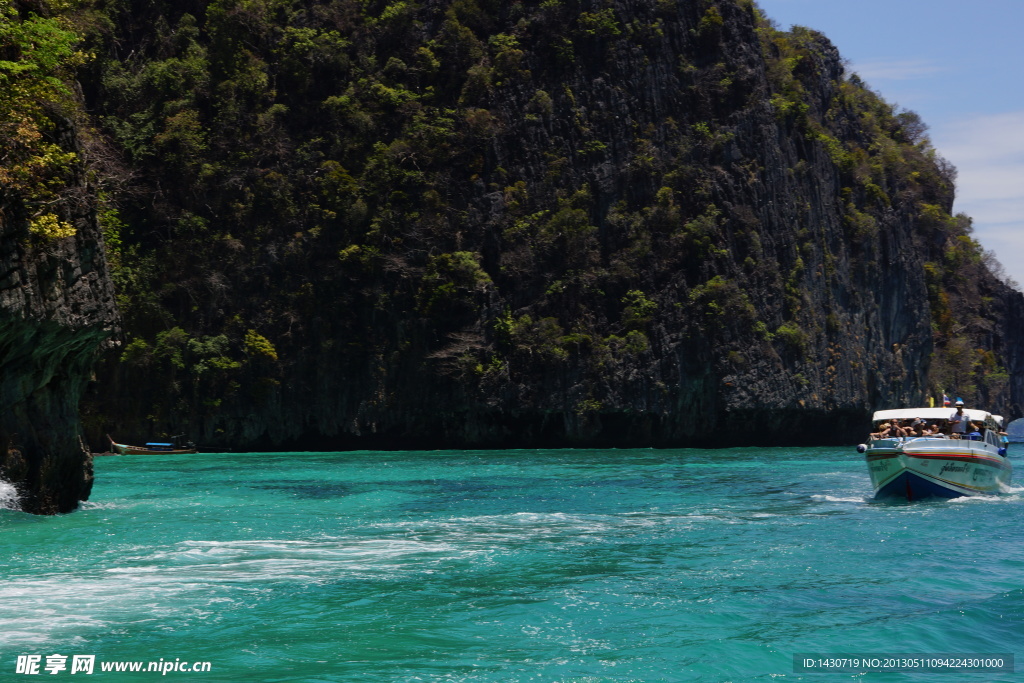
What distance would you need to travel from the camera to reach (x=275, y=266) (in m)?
51.8

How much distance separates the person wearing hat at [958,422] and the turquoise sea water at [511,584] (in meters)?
1.56

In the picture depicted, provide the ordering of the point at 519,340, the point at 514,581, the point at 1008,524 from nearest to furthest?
the point at 514,581 < the point at 1008,524 < the point at 519,340

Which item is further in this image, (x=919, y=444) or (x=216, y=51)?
(x=216, y=51)

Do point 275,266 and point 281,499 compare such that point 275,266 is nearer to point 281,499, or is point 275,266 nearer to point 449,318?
point 449,318

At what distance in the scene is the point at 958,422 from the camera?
23625 mm

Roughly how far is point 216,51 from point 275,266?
1217 cm

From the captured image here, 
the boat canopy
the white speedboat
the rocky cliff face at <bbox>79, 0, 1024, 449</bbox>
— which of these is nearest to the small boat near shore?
the rocky cliff face at <bbox>79, 0, 1024, 449</bbox>

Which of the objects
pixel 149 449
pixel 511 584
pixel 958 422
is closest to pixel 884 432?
pixel 958 422

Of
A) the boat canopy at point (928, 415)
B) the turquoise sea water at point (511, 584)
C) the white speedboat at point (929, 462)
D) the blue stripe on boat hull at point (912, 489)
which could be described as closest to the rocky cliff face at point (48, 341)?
the turquoise sea water at point (511, 584)

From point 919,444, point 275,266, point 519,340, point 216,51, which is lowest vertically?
point 919,444

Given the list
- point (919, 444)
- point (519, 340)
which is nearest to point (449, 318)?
point (519, 340)

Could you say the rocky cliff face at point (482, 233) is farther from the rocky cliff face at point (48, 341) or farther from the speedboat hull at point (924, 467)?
the rocky cliff face at point (48, 341)

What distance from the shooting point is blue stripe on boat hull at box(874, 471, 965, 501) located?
22391 millimetres

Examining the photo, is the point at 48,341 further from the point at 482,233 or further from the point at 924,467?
the point at 482,233
